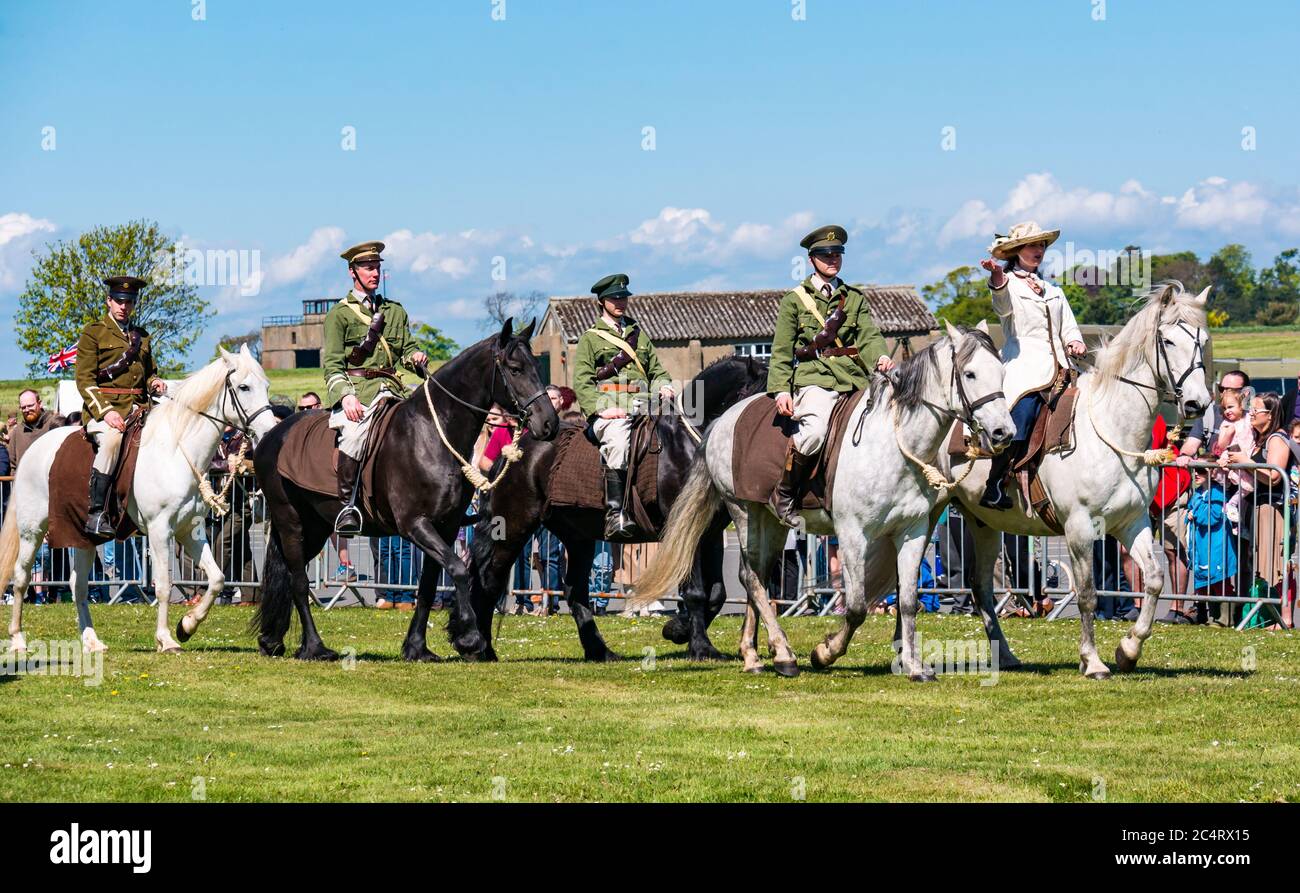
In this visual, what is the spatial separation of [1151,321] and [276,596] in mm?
8259

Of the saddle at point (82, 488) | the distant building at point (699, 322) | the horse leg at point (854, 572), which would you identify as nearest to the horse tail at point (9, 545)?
the saddle at point (82, 488)

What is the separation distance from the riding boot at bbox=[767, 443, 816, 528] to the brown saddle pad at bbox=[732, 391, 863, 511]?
5 centimetres

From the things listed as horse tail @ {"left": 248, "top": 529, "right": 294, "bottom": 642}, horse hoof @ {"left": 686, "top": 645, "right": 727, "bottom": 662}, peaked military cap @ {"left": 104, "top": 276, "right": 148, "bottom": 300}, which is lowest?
horse hoof @ {"left": 686, "top": 645, "right": 727, "bottom": 662}

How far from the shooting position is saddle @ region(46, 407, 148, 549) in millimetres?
17156

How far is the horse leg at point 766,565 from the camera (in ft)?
47.1

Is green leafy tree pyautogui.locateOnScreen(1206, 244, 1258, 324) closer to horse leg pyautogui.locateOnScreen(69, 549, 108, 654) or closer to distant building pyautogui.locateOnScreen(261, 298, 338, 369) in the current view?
distant building pyautogui.locateOnScreen(261, 298, 338, 369)

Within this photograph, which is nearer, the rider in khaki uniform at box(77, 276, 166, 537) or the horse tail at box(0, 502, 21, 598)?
the rider in khaki uniform at box(77, 276, 166, 537)

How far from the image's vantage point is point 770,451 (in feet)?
47.1

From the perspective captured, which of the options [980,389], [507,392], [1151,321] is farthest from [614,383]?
[1151,321]

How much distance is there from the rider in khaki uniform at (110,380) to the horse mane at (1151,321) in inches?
348

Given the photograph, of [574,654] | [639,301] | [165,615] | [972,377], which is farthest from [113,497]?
[639,301]

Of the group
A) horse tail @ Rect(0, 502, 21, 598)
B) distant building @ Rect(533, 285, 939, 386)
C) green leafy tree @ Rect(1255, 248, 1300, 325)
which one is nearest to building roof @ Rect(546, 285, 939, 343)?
distant building @ Rect(533, 285, 939, 386)

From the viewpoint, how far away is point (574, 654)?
1728cm

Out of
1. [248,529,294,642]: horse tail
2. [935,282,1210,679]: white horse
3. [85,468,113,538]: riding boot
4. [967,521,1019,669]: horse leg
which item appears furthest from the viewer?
[85,468,113,538]: riding boot
